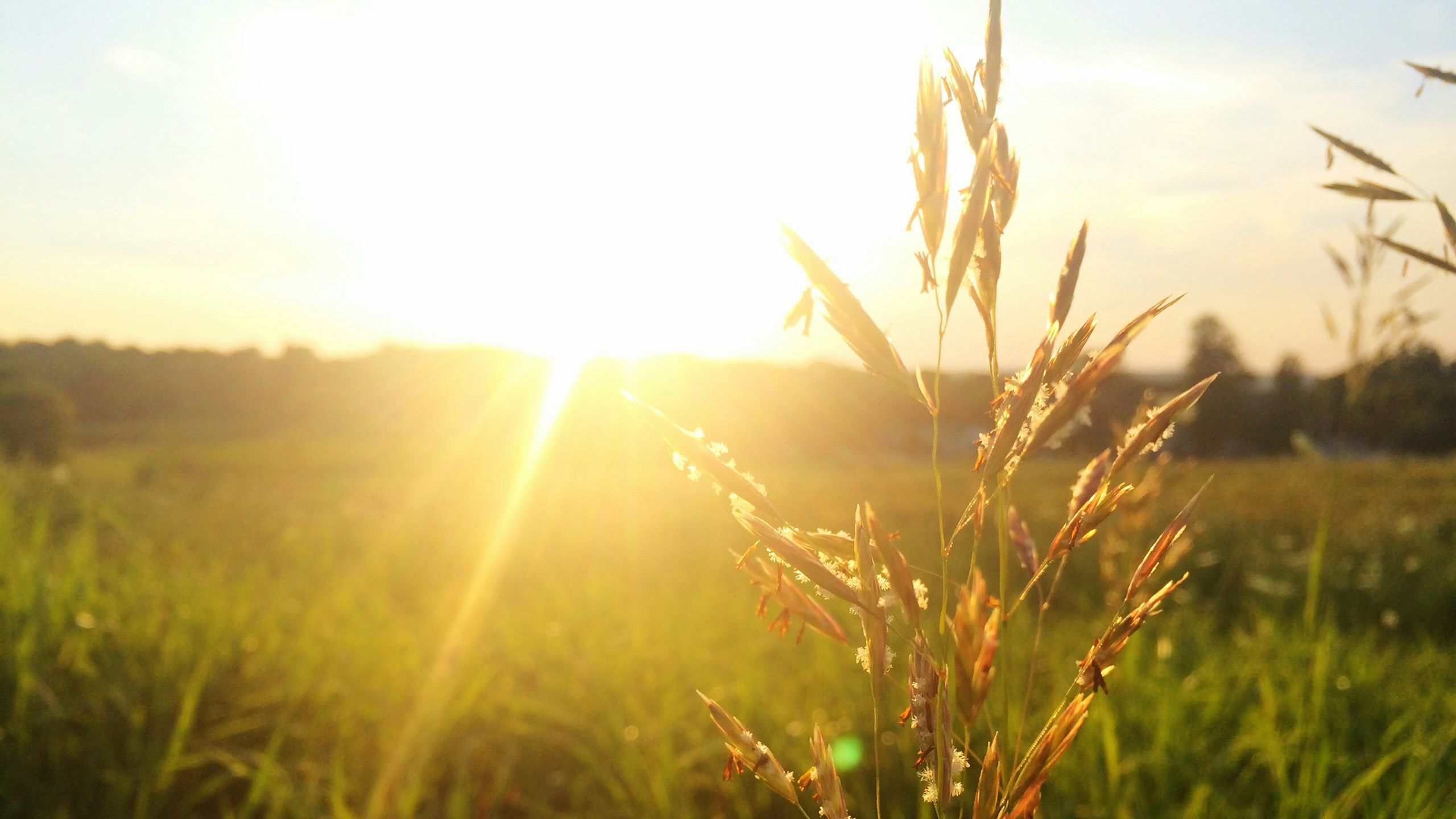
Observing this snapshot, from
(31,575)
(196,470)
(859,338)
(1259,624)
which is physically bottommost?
(196,470)

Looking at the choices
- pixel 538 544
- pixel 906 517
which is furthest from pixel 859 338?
pixel 906 517

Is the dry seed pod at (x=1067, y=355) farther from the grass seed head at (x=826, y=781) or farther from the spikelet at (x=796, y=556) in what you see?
the grass seed head at (x=826, y=781)

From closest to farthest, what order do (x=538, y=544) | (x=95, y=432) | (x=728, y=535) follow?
(x=538, y=544) → (x=728, y=535) → (x=95, y=432)

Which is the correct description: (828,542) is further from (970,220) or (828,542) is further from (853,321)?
(970,220)

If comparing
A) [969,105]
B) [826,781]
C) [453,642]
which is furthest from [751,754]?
[453,642]

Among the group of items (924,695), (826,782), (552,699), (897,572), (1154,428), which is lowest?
(552,699)

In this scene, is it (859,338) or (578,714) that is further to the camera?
(578,714)

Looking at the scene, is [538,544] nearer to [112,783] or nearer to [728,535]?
[728,535]
